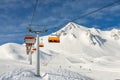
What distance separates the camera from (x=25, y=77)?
26375 mm

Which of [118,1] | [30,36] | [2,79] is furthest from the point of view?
[30,36]

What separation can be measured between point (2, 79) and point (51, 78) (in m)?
5.16

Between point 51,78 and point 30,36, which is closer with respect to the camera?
point 51,78

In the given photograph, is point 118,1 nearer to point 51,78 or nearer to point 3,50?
point 51,78

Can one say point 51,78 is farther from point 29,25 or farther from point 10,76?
point 29,25

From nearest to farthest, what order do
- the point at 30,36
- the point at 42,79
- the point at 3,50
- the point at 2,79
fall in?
the point at 2,79, the point at 42,79, the point at 30,36, the point at 3,50

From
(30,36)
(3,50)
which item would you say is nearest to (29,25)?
(30,36)

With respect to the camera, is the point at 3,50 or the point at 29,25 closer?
the point at 29,25

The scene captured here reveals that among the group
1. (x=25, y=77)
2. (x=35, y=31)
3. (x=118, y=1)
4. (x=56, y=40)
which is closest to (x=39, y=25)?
(x=35, y=31)

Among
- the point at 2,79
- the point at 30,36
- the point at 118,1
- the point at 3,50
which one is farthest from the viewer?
the point at 3,50

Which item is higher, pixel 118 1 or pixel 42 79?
pixel 118 1

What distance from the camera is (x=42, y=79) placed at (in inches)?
1073

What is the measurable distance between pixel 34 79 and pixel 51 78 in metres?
1.96

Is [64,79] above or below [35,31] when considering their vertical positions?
below
